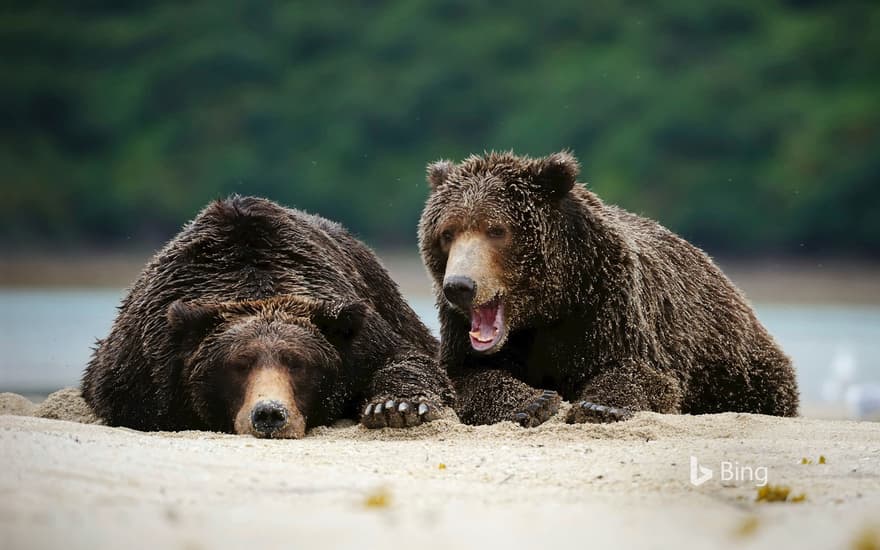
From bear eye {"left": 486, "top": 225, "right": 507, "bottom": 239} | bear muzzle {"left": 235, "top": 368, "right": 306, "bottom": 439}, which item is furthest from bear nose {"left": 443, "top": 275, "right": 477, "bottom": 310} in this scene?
bear muzzle {"left": 235, "top": 368, "right": 306, "bottom": 439}

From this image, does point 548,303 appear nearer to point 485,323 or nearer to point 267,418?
point 485,323

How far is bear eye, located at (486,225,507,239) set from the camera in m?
7.57

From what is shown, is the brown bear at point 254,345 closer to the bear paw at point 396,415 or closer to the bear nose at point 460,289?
the bear paw at point 396,415

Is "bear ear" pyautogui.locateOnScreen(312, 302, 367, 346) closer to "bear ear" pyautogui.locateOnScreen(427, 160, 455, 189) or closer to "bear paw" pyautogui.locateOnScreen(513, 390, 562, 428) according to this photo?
"bear ear" pyautogui.locateOnScreen(427, 160, 455, 189)

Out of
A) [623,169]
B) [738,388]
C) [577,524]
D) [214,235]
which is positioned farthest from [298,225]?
[623,169]

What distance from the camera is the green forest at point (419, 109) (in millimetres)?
42812

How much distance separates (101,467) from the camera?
508cm

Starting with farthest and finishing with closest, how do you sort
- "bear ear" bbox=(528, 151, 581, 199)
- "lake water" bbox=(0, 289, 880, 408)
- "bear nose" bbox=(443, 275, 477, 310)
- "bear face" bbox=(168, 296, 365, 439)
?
1. "lake water" bbox=(0, 289, 880, 408)
2. "bear ear" bbox=(528, 151, 581, 199)
3. "bear nose" bbox=(443, 275, 477, 310)
4. "bear face" bbox=(168, 296, 365, 439)

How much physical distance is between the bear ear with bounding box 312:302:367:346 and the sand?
646 millimetres

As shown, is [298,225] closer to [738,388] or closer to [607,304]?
[607,304]

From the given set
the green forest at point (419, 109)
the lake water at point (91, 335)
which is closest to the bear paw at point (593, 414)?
the lake water at point (91, 335)

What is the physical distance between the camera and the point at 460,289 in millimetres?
7320

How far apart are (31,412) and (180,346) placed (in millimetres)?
1683

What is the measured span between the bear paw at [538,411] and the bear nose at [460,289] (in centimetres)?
66
